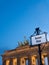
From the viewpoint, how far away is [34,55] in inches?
1660

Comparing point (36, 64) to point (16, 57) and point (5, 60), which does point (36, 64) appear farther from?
point (5, 60)

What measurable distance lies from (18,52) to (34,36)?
26.1 m

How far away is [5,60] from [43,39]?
96.3 ft

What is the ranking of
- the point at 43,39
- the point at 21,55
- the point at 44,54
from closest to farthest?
the point at 43,39 → the point at 44,54 → the point at 21,55

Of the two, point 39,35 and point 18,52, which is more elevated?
point 18,52

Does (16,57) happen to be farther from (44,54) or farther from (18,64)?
(44,54)

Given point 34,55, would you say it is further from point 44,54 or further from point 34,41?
point 34,41

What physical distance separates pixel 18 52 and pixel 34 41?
86.6 feet

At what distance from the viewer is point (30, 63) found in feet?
139

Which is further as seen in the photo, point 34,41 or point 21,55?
point 21,55

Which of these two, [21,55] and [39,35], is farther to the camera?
[21,55]

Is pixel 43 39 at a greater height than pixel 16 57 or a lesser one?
lesser

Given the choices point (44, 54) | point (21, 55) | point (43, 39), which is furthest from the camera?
point (21, 55)

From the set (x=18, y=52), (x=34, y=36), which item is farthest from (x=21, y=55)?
(x=34, y=36)
